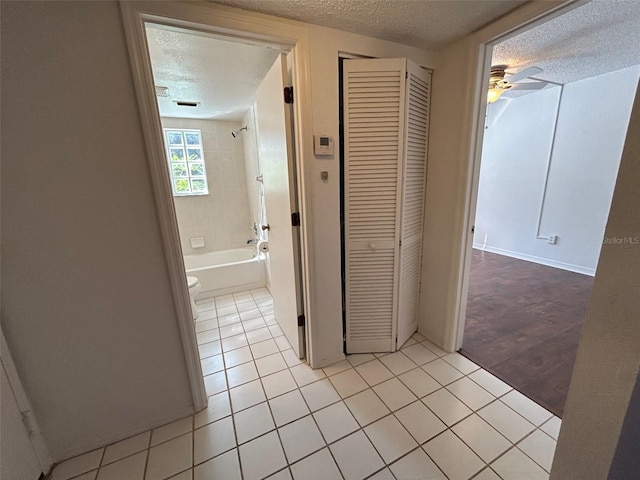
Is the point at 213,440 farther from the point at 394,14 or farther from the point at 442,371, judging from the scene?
the point at 394,14

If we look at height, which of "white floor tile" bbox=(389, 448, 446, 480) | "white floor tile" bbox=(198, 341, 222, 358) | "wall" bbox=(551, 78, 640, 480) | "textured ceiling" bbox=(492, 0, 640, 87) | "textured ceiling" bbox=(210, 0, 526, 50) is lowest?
"white floor tile" bbox=(198, 341, 222, 358)

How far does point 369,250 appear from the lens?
1.79 m

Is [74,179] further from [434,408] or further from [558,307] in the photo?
[558,307]

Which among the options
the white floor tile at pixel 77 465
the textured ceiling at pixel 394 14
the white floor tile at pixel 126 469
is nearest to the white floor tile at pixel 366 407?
the white floor tile at pixel 126 469

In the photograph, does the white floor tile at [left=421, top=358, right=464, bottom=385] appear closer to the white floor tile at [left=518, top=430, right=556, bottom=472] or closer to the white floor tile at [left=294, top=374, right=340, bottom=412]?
the white floor tile at [left=518, top=430, right=556, bottom=472]

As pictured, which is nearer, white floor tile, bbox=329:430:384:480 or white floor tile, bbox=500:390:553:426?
white floor tile, bbox=329:430:384:480

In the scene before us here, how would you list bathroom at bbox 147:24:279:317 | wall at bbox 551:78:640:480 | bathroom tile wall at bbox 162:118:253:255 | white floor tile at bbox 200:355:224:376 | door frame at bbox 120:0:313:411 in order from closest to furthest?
1. wall at bbox 551:78:640:480
2. door frame at bbox 120:0:313:411
3. white floor tile at bbox 200:355:224:376
4. bathroom at bbox 147:24:279:317
5. bathroom tile wall at bbox 162:118:253:255

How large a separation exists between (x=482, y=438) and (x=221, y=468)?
1311 mm

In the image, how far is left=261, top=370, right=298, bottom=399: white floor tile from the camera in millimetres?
1654

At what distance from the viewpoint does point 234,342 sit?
7.14 ft

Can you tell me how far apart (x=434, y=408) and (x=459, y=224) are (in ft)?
3.76

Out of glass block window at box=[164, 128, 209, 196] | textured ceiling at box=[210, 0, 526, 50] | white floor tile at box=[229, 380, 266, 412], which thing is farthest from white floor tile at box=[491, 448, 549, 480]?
glass block window at box=[164, 128, 209, 196]

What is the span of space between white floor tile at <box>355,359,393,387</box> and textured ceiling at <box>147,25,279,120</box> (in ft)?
→ 7.19

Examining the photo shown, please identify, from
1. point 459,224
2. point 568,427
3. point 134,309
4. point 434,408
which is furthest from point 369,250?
point 134,309
